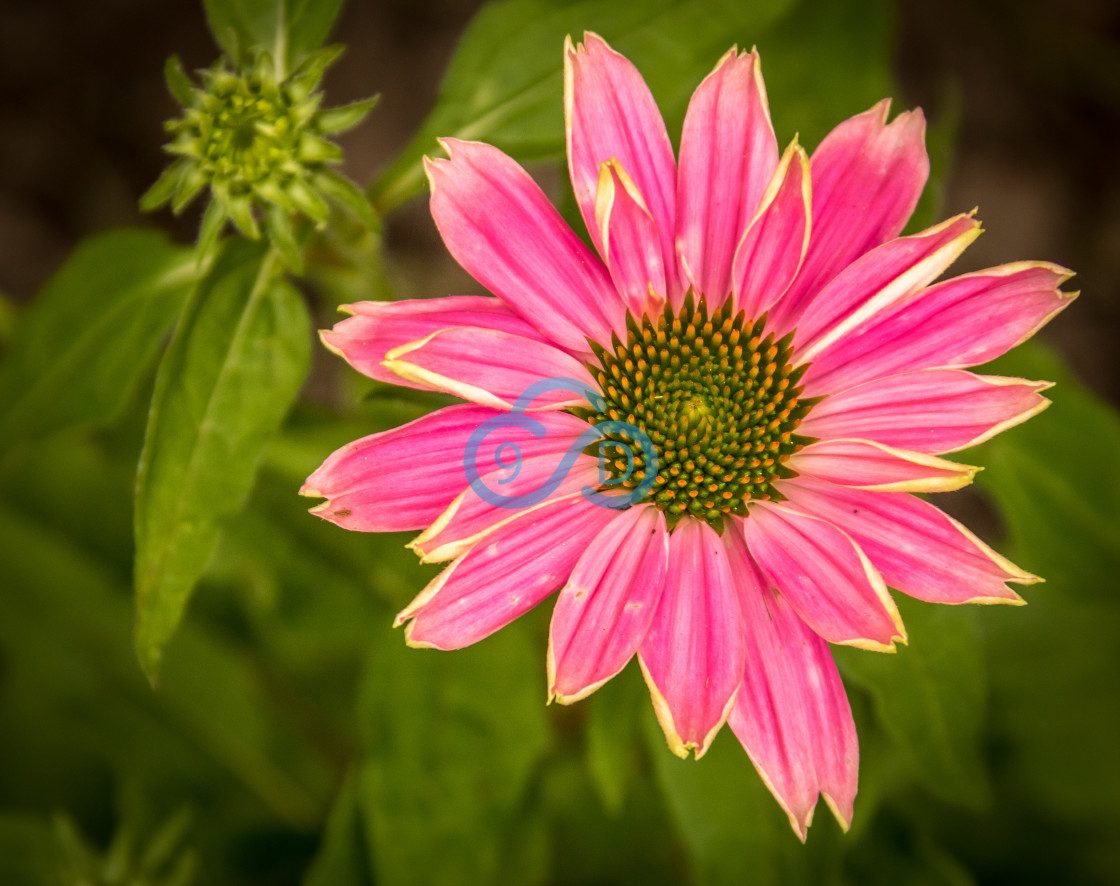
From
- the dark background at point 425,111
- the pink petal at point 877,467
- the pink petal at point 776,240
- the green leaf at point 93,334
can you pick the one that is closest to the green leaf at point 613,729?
the pink petal at point 877,467

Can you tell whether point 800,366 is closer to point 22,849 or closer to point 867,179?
point 867,179

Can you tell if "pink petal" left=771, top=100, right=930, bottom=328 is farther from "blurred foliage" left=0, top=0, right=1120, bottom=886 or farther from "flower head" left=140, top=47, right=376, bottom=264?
"flower head" left=140, top=47, right=376, bottom=264

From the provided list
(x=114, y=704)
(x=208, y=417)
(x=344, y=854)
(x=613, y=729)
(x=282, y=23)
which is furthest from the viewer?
(x=114, y=704)

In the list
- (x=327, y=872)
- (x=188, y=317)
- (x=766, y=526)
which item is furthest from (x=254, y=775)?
(x=766, y=526)

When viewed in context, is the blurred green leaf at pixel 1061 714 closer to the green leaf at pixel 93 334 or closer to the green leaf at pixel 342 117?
the green leaf at pixel 342 117

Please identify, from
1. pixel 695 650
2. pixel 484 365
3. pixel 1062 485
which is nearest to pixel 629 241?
pixel 484 365
